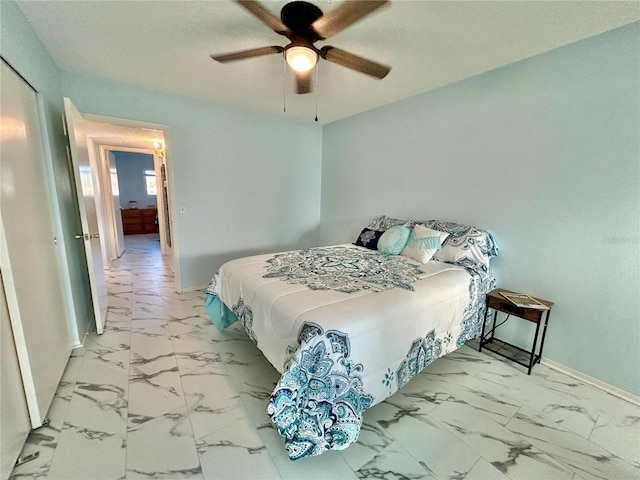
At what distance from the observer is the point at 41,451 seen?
1.39 meters

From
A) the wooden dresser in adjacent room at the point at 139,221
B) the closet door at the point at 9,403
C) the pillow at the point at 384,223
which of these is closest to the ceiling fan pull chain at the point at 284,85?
the pillow at the point at 384,223

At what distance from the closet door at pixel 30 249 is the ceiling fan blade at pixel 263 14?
4.23 ft

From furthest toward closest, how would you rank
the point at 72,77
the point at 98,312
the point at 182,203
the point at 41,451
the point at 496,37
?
the point at 182,203 → the point at 72,77 → the point at 98,312 → the point at 496,37 → the point at 41,451

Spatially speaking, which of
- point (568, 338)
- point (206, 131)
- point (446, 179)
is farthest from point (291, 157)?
point (568, 338)

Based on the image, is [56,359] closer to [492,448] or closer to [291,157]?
[492,448]

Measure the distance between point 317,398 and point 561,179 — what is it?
2.36 meters

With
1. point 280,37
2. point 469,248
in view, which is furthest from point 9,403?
point 469,248

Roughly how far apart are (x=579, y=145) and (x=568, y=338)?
4.80 ft

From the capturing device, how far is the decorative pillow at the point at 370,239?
3.15 meters

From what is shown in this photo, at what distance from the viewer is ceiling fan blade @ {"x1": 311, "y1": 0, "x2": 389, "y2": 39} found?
4.21 ft

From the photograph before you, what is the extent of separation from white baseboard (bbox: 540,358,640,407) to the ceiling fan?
2604 mm

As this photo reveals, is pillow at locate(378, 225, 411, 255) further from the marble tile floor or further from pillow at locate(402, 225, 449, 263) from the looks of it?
the marble tile floor

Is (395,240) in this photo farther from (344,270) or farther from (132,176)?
(132,176)

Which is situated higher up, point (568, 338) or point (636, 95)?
point (636, 95)
